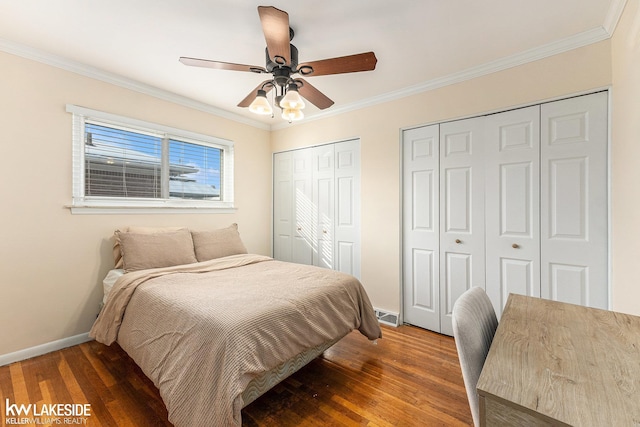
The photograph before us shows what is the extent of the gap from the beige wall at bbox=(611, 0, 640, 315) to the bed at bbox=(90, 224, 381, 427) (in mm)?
1647

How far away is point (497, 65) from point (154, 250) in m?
3.44

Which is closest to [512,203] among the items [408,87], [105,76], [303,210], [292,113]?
[408,87]

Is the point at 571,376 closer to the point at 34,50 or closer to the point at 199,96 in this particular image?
the point at 199,96

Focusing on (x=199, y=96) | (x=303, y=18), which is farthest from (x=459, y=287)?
(x=199, y=96)

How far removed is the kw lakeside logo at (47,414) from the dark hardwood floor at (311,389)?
0.03 m

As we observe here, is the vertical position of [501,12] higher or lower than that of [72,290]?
higher

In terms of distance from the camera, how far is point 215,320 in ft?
4.67

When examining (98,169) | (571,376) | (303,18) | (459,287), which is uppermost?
(303,18)

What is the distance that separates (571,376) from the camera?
2.42 feet

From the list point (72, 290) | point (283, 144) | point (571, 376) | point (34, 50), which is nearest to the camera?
point (571, 376)

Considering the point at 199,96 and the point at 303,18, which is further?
the point at 199,96

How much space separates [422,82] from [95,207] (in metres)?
3.35

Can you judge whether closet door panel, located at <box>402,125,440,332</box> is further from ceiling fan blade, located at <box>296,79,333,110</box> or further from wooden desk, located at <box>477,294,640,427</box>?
wooden desk, located at <box>477,294,640,427</box>

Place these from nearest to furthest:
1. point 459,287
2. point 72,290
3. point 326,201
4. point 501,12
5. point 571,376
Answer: point 571,376 < point 501,12 < point 72,290 < point 459,287 < point 326,201
